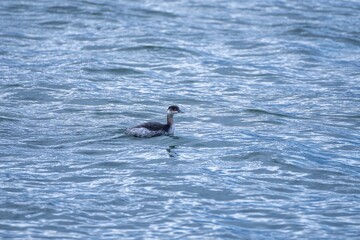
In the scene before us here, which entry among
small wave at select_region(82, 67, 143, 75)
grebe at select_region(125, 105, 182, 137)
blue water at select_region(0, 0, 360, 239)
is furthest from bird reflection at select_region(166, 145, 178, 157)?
small wave at select_region(82, 67, 143, 75)

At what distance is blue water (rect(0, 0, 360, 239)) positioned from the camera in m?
13.7

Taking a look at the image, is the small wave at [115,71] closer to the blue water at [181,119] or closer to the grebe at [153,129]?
the blue water at [181,119]

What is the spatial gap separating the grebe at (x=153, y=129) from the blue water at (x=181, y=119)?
171mm

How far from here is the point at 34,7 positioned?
3309cm

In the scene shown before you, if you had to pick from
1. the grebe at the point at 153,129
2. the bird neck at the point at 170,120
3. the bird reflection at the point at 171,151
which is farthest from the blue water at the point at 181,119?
the bird neck at the point at 170,120

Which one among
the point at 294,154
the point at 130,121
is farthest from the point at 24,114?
the point at 294,154

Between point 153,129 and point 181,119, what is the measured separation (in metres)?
2.30

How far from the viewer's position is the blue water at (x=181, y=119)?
44.8 ft

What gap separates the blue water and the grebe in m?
0.17

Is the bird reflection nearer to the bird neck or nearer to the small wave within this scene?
the bird neck

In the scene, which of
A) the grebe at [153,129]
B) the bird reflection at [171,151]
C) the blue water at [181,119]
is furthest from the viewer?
the grebe at [153,129]

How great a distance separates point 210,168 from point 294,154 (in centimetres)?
198

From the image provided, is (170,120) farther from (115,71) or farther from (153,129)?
(115,71)

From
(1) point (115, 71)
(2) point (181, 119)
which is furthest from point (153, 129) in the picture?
(1) point (115, 71)
